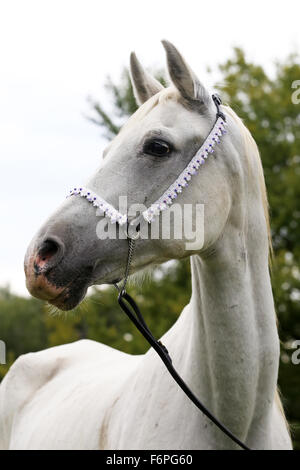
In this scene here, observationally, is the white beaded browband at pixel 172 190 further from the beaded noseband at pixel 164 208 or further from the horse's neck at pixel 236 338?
the horse's neck at pixel 236 338

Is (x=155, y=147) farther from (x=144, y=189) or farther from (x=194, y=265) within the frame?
(x=194, y=265)

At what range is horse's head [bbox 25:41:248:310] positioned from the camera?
8.52 feet

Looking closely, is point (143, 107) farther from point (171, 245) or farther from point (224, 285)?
point (224, 285)

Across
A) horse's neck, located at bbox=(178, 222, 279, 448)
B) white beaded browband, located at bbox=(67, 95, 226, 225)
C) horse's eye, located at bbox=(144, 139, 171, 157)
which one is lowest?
horse's neck, located at bbox=(178, 222, 279, 448)

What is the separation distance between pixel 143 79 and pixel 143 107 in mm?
432

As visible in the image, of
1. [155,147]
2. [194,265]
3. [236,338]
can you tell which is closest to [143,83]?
[155,147]

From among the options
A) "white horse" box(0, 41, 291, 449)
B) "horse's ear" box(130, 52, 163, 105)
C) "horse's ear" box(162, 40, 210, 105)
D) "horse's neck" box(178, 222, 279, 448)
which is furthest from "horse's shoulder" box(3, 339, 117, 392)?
"horse's ear" box(162, 40, 210, 105)

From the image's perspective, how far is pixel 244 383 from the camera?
294 centimetres

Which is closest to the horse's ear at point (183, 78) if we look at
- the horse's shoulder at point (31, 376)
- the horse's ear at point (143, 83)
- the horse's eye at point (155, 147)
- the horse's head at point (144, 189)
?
the horse's head at point (144, 189)

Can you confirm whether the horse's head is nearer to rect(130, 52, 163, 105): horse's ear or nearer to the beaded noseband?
the beaded noseband

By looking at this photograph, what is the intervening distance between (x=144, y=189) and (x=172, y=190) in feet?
0.45

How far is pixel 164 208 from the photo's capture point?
9.25ft
